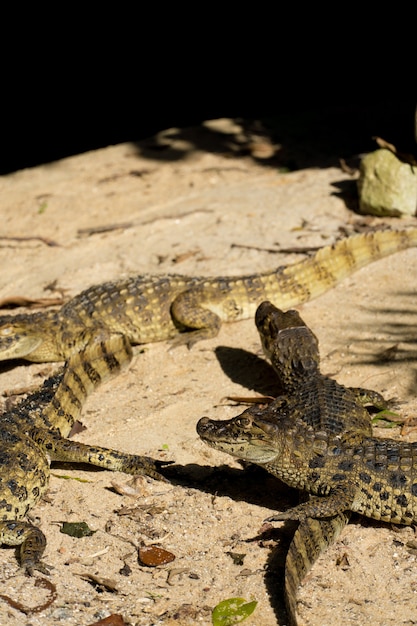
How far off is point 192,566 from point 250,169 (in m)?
6.48

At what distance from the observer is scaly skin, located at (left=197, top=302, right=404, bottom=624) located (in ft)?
14.0

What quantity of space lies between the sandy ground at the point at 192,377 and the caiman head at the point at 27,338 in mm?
131

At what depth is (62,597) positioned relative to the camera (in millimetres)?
4043

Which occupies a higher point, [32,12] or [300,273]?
[32,12]

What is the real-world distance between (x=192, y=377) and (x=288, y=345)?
84 cm

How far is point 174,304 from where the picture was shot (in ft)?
22.9

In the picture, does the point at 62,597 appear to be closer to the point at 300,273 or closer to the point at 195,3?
the point at 300,273

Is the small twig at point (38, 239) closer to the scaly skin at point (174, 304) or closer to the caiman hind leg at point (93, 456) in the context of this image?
the scaly skin at point (174, 304)

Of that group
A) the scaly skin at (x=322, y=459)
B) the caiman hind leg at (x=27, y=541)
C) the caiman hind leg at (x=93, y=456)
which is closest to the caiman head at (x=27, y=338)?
the caiman hind leg at (x=93, y=456)

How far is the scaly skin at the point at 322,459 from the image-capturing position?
14.0 ft

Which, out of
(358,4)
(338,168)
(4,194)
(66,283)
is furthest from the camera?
(358,4)

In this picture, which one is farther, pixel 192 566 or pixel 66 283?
pixel 66 283

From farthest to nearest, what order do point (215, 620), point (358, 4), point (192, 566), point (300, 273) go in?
point (358, 4), point (300, 273), point (192, 566), point (215, 620)

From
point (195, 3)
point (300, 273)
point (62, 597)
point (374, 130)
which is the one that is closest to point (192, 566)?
point (62, 597)
